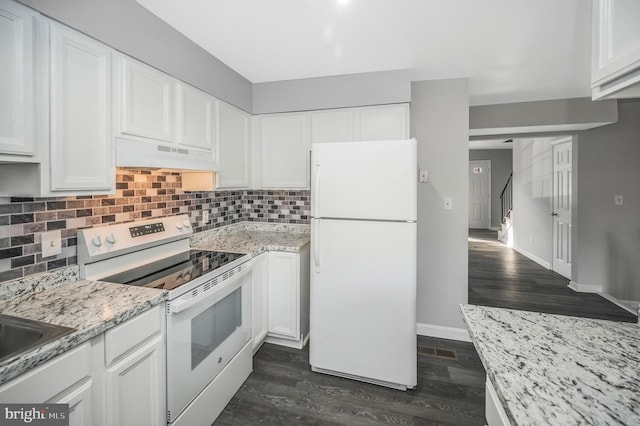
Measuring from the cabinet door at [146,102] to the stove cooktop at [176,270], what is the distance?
81 centimetres

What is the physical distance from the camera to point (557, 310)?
131 inches

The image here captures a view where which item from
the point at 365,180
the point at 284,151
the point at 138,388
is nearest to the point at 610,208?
the point at 365,180

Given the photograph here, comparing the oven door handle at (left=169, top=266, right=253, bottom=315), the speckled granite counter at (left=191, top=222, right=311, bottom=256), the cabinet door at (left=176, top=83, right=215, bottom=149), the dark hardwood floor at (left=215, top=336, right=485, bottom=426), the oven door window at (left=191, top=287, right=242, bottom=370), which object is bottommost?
the dark hardwood floor at (left=215, top=336, right=485, bottom=426)

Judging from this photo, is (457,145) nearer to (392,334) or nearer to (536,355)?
(392,334)

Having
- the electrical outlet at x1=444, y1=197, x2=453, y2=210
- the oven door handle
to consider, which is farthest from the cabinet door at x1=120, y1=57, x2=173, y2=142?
the electrical outlet at x1=444, y1=197, x2=453, y2=210

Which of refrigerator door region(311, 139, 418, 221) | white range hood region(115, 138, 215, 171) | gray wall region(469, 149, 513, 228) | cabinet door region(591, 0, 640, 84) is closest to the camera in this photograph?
cabinet door region(591, 0, 640, 84)

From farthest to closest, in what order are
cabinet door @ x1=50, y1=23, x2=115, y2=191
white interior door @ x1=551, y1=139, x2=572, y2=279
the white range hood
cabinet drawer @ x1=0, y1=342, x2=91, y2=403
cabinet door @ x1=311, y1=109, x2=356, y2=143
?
white interior door @ x1=551, y1=139, x2=572, y2=279, cabinet door @ x1=311, y1=109, x2=356, y2=143, the white range hood, cabinet door @ x1=50, y1=23, x2=115, y2=191, cabinet drawer @ x1=0, y1=342, x2=91, y2=403

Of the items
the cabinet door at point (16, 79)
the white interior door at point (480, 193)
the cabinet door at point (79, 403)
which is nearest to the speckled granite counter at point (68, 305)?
the cabinet door at point (79, 403)

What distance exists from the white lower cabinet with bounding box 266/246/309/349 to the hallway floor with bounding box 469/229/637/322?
2219 mm

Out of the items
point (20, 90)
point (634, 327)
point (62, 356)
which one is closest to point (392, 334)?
point (634, 327)

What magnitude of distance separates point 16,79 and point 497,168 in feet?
33.1

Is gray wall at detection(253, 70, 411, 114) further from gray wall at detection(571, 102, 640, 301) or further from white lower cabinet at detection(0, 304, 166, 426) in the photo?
gray wall at detection(571, 102, 640, 301)

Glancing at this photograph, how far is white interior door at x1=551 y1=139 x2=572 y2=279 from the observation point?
421 centimetres

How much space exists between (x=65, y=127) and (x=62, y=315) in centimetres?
81
